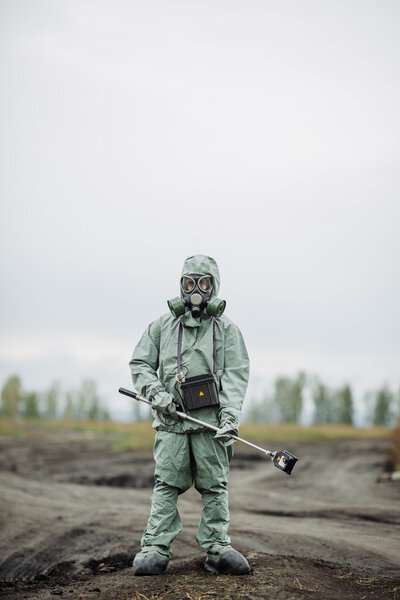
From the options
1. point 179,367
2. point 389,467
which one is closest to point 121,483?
point 389,467

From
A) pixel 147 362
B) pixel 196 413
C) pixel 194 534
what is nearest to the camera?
pixel 196 413

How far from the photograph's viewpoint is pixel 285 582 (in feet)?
15.5

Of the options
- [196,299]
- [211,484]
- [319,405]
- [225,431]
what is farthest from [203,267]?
[319,405]

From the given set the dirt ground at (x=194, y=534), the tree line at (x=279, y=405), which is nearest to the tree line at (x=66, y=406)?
the tree line at (x=279, y=405)

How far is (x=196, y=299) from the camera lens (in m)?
5.46

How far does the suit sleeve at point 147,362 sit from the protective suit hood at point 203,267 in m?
0.62

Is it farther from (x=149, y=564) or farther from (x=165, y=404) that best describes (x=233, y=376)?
(x=149, y=564)

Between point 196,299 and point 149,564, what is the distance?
7.89ft

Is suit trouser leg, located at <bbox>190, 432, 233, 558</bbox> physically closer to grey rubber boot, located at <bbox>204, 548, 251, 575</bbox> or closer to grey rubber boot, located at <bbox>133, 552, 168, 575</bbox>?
grey rubber boot, located at <bbox>204, 548, 251, 575</bbox>

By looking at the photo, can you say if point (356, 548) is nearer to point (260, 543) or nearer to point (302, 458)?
point (260, 543)

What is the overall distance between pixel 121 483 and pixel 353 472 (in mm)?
7063

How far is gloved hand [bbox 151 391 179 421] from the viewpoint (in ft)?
16.9

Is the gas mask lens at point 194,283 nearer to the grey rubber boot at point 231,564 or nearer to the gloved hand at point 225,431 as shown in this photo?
the gloved hand at point 225,431

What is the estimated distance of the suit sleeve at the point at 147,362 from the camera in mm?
5427
